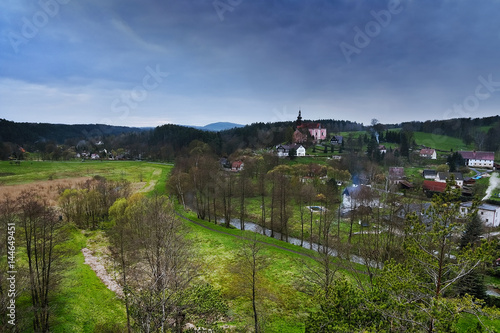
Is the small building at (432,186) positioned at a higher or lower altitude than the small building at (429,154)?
lower

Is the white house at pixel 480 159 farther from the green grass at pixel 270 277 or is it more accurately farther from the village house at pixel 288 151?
the green grass at pixel 270 277

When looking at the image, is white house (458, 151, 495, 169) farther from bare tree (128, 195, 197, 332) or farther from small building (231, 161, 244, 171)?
bare tree (128, 195, 197, 332)

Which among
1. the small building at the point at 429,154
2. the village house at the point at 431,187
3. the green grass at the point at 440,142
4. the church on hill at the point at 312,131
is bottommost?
the village house at the point at 431,187

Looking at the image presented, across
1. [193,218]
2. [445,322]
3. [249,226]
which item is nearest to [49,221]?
[445,322]

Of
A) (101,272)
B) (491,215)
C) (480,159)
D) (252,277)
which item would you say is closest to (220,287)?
(252,277)

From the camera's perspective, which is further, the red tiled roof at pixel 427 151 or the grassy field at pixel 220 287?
the red tiled roof at pixel 427 151

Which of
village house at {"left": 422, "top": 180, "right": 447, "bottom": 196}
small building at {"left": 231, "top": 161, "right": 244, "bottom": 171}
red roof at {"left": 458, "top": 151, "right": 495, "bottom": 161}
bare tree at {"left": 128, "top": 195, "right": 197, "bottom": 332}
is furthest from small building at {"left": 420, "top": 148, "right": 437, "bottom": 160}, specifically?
bare tree at {"left": 128, "top": 195, "right": 197, "bottom": 332}

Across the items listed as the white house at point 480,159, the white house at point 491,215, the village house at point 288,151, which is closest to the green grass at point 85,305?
the white house at point 491,215

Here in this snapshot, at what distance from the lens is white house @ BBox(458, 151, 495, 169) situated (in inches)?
3044

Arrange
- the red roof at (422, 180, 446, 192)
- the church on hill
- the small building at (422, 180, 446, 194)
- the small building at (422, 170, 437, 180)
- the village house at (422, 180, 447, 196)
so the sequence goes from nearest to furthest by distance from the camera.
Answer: the village house at (422, 180, 447, 196), the small building at (422, 180, 446, 194), the red roof at (422, 180, 446, 192), the small building at (422, 170, 437, 180), the church on hill

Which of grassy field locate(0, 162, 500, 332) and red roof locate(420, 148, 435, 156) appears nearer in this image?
grassy field locate(0, 162, 500, 332)

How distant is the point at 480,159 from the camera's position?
78375 mm

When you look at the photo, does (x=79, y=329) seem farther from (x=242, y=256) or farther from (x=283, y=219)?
(x=283, y=219)

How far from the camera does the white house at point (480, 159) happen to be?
77306mm
